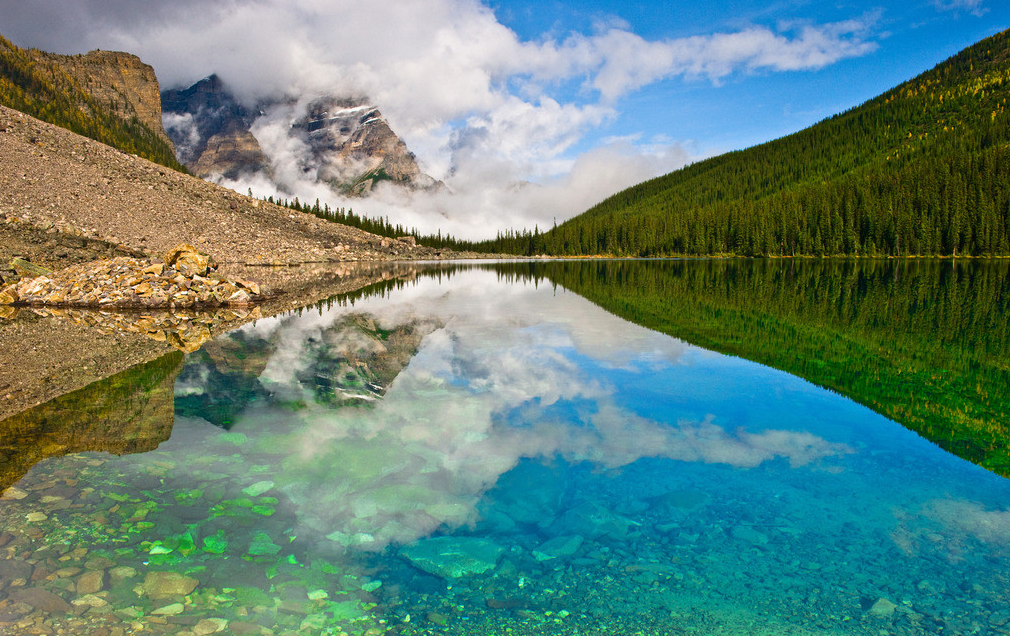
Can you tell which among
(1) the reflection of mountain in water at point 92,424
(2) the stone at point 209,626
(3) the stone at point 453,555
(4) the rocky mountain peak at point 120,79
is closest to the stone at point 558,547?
(3) the stone at point 453,555

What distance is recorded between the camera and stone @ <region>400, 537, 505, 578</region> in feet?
15.2

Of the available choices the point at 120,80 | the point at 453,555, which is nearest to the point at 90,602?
the point at 453,555

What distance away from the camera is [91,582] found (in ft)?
14.4

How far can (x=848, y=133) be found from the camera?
198250mm

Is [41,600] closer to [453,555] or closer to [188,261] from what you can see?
[453,555]

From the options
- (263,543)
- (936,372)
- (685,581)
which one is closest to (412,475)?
(263,543)

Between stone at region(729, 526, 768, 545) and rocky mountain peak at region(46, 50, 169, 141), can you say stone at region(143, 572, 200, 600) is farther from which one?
rocky mountain peak at region(46, 50, 169, 141)

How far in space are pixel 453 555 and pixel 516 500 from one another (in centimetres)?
126

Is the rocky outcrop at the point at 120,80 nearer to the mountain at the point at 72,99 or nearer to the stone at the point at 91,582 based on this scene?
the mountain at the point at 72,99

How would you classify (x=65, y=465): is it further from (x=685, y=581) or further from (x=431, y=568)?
(x=685, y=581)

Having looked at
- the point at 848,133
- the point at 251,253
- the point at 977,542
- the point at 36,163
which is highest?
the point at 848,133

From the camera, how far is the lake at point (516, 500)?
4102 mm

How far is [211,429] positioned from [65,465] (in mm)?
1880

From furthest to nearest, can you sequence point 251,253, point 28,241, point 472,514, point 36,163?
point 251,253
point 36,163
point 28,241
point 472,514
